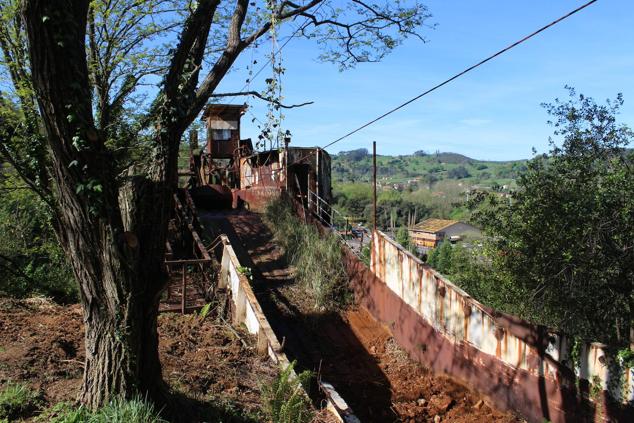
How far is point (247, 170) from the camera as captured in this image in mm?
19797

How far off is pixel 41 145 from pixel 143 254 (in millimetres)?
2199

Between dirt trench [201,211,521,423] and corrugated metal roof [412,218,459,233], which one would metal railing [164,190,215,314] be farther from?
corrugated metal roof [412,218,459,233]

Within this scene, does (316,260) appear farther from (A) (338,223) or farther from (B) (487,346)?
(B) (487,346)

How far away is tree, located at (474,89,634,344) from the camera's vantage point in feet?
34.0

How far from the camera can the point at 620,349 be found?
5.80m

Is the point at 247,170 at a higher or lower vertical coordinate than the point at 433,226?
higher

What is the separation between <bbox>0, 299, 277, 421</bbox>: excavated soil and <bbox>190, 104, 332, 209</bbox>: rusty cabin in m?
3.88

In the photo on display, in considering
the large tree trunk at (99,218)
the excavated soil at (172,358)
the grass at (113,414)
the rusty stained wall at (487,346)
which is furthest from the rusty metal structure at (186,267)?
the rusty stained wall at (487,346)

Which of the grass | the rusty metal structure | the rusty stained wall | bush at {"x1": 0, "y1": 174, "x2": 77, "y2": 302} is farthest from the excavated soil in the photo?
the rusty stained wall

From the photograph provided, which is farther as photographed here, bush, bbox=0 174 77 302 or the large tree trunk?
bush, bbox=0 174 77 302

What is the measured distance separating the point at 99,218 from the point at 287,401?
115 inches

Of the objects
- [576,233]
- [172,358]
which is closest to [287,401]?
[172,358]

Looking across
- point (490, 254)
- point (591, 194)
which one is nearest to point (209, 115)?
point (490, 254)

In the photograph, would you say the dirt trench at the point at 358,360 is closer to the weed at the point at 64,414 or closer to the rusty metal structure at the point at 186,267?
the rusty metal structure at the point at 186,267
